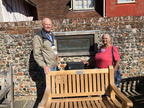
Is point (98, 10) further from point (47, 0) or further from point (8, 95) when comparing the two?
point (8, 95)

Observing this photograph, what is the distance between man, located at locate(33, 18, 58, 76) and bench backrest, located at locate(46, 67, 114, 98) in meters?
0.30

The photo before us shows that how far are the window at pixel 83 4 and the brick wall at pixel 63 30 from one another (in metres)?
8.78

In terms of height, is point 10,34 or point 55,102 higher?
point 10,34

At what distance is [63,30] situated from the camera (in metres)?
3.59

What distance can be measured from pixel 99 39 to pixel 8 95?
2.59m

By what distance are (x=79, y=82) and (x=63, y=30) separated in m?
1.56

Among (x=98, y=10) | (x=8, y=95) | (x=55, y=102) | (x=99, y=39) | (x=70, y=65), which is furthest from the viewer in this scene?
(x=98, y=10)

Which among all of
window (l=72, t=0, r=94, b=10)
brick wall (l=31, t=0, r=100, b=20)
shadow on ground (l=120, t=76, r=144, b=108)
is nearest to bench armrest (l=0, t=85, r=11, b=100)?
shadow on ground (l=120, t=76, r=144, b=108)

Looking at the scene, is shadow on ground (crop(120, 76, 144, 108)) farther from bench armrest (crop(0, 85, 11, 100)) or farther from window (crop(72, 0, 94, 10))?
window (crop(72, 0, 94, 10))

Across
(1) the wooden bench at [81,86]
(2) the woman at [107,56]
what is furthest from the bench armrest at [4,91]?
(2) the woman at [107,56]

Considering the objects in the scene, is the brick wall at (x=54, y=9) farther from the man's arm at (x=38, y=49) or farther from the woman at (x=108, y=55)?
the man's arm at (x=38, y=49)

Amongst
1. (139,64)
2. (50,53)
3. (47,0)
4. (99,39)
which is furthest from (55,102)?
(47,0)

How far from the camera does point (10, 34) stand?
11.9 feet

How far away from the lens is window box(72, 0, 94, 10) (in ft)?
38.4
